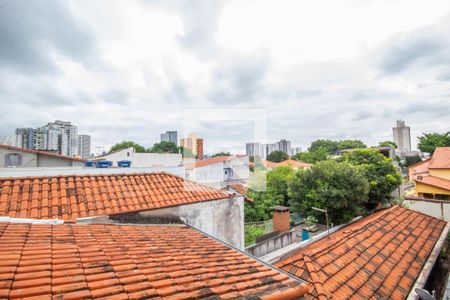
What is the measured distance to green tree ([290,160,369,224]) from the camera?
48.9 ft

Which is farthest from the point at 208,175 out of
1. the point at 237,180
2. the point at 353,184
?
the point at 353,184

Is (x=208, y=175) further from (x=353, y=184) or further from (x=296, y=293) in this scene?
(x=296, y=293)

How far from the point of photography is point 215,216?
6609 mm

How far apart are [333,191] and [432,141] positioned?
32713 mm

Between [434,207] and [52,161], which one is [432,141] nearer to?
[434,207]

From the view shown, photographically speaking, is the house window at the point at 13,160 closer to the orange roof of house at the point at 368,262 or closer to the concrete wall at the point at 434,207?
the orange roof of house at the point at 368,262

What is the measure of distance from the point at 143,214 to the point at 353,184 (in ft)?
46.5

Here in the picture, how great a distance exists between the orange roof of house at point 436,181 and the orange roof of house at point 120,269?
20.9m

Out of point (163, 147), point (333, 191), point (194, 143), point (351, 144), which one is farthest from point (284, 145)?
point (194, 143)

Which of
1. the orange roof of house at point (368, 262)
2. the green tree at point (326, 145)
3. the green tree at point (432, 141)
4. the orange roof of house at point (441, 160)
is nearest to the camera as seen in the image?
the orange roof of house at point (368, 262)

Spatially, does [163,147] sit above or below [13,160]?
above

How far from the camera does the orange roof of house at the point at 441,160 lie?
1962 centimetres

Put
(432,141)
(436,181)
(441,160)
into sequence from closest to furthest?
(436,181), (441,160), (432,141)

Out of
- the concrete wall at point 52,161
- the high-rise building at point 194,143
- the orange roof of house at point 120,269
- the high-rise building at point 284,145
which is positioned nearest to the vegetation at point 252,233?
the high-rise building at point 194,143
